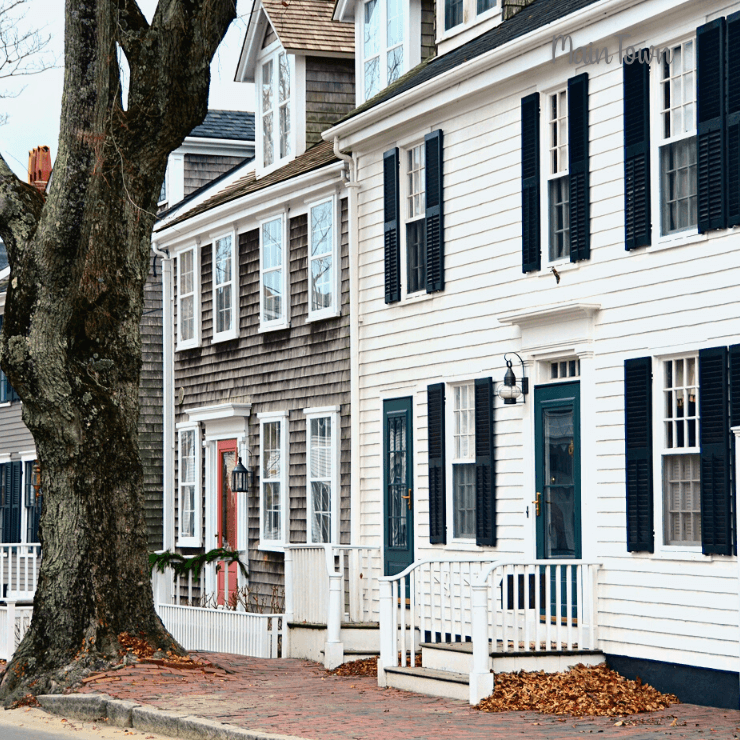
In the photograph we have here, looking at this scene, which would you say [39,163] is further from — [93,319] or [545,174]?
[545,174]

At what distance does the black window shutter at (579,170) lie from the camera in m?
13.6

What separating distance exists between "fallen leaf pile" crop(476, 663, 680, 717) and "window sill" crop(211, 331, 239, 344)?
32.9 ft

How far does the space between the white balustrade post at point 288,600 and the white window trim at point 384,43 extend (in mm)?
6416

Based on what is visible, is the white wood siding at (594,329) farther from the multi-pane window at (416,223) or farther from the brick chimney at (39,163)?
the brick chimney at (39,163)

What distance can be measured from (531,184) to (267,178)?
754 centimetres

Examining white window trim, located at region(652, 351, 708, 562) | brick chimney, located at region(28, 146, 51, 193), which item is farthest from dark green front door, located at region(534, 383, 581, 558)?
brick chimney, located at region(28, 146, 51, 193)

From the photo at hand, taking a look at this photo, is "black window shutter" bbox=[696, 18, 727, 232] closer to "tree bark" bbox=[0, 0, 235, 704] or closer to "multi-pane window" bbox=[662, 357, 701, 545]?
"multi-pane window" bbox=[662, 357, 701, 545]

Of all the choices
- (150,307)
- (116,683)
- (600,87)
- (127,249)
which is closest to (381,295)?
(127,249)

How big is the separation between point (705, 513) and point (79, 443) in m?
6.45

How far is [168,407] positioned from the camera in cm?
2369

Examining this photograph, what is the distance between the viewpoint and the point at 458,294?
15.7 meters

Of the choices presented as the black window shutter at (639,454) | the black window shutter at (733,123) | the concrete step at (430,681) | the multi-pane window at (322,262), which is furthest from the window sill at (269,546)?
the black window shutter at (733,123)

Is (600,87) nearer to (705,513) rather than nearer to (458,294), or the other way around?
(458,294)

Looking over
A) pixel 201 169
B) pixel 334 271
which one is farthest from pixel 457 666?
pixel 201 169
